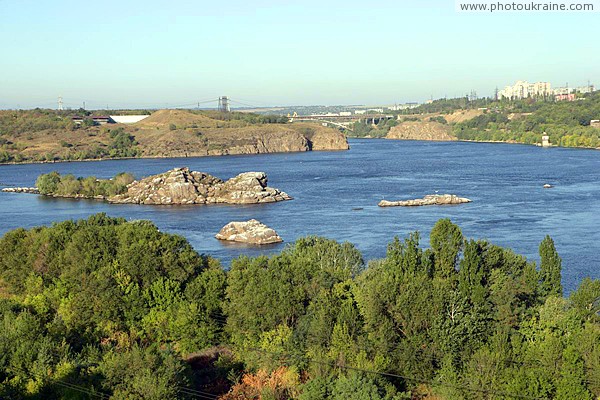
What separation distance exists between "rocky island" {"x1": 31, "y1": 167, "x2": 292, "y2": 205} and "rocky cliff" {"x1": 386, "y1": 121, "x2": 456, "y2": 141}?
4613 cm

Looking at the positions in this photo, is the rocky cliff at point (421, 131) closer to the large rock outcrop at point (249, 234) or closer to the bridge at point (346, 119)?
the bridge at point (346, 119)

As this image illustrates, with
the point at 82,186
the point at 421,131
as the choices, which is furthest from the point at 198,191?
the point at 421,131

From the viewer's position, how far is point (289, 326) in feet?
32.9

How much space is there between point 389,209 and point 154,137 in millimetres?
37069

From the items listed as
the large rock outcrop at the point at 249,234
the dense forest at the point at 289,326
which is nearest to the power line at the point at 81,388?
the dense forest at the point at 289,326

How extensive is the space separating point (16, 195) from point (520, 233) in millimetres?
23225

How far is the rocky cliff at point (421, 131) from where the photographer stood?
2950 inches

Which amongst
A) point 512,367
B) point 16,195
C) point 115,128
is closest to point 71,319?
point 512,367

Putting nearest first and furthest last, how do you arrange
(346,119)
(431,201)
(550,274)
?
(550,274) < (431,201) < (346,119)

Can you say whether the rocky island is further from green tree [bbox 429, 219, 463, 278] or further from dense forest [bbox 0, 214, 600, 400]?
green tree [bbox 429, 219, 463, 278]

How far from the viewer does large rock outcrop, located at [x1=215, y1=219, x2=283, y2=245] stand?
67.6 ft

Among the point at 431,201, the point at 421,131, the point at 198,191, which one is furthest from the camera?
the point at 421,131

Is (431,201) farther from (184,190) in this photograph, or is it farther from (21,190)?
(21,190)

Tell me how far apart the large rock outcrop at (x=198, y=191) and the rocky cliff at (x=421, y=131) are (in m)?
46.2
